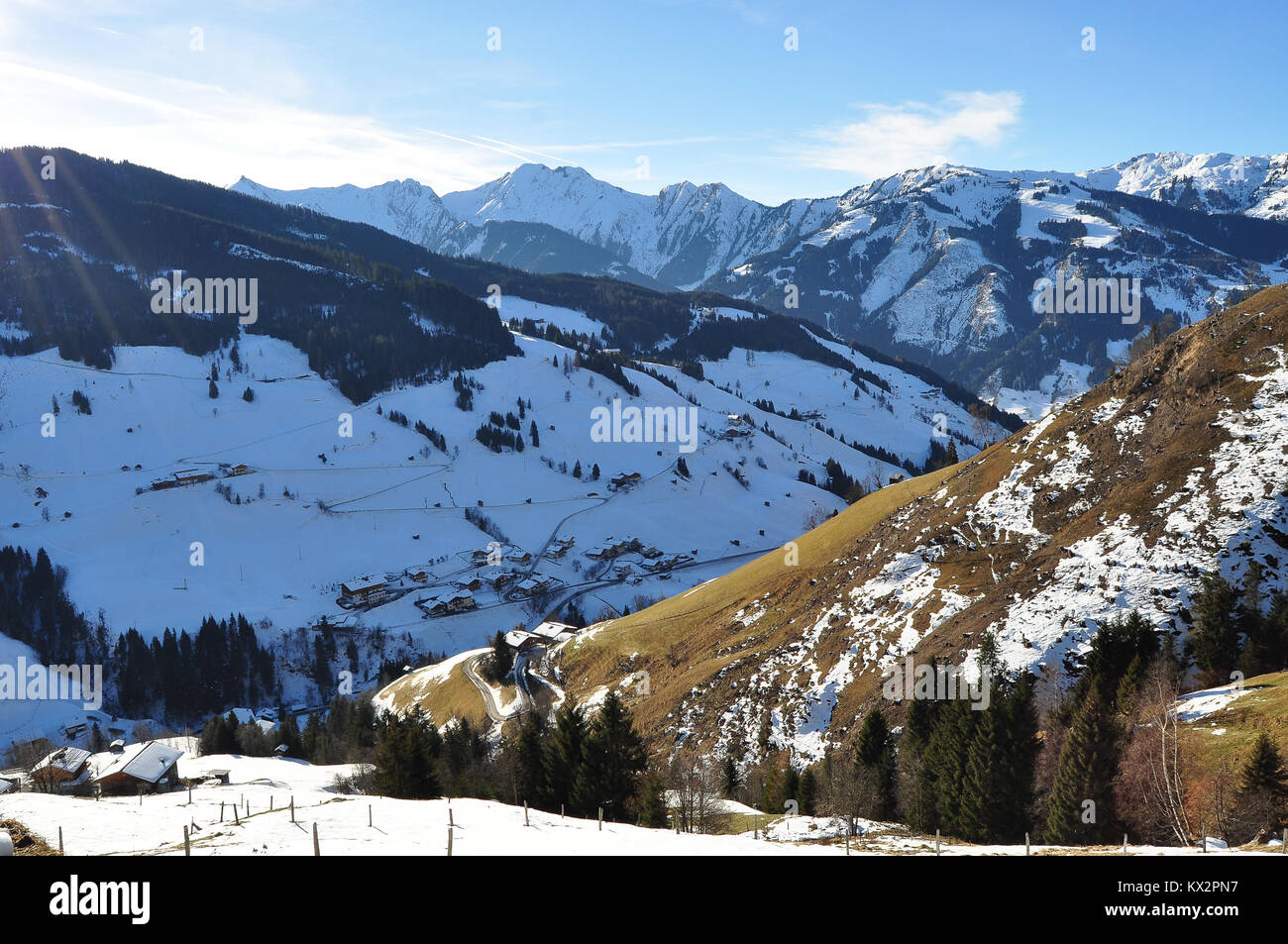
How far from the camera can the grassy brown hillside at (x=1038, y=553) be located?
65.4 meters

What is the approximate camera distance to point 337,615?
177m

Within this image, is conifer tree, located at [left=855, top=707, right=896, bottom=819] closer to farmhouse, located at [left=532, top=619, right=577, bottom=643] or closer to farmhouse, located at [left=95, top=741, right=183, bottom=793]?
farmhouse, located at [left=95, top=741, right=183, bottom=793]

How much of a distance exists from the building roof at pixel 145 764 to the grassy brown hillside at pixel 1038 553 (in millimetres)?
51628

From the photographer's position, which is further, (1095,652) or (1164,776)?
(1095,652)

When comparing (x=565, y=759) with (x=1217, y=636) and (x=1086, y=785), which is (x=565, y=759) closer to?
(x=1086, y=785)

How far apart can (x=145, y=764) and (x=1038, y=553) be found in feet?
326

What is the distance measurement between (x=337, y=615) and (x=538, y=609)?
5021 centimetres

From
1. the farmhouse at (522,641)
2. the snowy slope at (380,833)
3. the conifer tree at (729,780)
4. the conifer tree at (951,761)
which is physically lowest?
the farmhouse at (522,641)

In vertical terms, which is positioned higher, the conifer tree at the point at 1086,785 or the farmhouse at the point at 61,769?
the conifer tree at the point at 1086,785

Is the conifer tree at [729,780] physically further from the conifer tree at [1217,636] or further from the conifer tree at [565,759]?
the conifer tree at [1217,636]

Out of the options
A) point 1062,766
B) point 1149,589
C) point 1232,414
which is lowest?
point 1062,766

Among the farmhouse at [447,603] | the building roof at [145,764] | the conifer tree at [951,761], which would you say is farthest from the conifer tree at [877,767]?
the farmhouse at [447,603]
